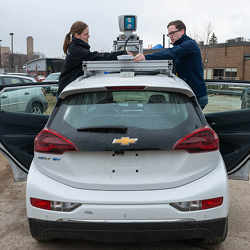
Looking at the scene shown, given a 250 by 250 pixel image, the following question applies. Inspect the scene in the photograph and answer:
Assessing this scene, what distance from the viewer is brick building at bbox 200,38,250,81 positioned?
4450 centimetres

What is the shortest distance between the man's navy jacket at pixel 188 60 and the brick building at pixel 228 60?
130 ft

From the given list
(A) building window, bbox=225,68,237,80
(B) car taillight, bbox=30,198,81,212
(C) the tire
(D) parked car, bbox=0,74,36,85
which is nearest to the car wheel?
(C) the tire

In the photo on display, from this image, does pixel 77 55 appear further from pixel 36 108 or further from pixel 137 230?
pixel 137 230

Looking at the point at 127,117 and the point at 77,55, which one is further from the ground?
the point at 77,55

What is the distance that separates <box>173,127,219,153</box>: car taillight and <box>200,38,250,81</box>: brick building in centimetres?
4171

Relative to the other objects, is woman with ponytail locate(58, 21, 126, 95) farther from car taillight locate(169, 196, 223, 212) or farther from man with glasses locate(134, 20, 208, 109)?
car taillight locate(169, 196, 223, 212)

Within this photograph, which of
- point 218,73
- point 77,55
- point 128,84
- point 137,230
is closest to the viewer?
point 137,230

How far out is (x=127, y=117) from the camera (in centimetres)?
273

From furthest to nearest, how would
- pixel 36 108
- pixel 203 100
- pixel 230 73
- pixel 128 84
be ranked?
1. pixel 230 73
2. pixel 203 100
3. pixel 36 108
4. pixel 128 84

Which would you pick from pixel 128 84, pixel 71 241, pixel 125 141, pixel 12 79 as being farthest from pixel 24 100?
pixel 12 79

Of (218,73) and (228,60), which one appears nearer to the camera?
(228,60)

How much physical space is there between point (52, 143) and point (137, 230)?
2.87 feet

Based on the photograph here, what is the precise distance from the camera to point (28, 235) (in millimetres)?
3463

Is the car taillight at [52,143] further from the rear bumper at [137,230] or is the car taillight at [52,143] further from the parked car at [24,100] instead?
the parked car at [24,100]
